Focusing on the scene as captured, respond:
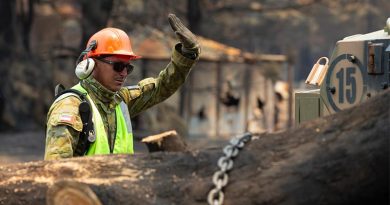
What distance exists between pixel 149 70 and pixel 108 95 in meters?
16.7

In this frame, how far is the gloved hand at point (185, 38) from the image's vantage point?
580cm

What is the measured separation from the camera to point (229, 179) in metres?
3.93

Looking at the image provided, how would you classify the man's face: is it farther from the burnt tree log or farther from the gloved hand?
the burnt tree log

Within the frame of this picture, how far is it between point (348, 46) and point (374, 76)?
46 cm

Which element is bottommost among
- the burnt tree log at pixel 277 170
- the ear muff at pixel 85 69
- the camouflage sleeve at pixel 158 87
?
the burnt tree log at pixel 277 170

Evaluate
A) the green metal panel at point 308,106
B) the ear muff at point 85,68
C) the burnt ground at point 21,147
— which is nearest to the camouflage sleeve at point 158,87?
the ear muff at point 85,68

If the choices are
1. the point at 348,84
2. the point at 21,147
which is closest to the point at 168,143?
the point at 348,84

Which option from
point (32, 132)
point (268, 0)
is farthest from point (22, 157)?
point (268, 0)

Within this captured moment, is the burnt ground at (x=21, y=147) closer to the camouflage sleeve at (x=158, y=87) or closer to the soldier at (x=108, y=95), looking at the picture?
the camouflage sleeve at (x=158, y=87)

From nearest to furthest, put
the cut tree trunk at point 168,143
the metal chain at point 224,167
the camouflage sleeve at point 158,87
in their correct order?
the metal chain at point 224,167 → the cut tree trunk at point 168,143 → the camouflage sleeve at point 158,87

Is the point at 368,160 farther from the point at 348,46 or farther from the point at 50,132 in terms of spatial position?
the point at 348,46

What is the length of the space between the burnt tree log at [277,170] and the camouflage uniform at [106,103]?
81 cm

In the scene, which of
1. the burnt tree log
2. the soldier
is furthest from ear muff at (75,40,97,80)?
the burnt tree log

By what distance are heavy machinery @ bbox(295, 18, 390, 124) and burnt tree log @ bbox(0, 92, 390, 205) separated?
2.04m
